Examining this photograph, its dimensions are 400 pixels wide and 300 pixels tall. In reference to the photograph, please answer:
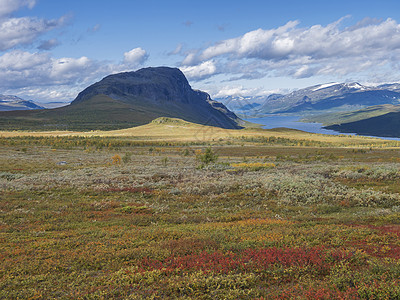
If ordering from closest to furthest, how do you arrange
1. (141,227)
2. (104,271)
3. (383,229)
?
(104,271) → (383,229) → (141,227)

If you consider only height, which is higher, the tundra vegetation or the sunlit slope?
the sunlit slope

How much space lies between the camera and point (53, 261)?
988cm

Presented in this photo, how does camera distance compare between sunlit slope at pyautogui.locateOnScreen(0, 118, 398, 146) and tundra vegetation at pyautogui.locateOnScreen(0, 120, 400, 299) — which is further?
sunlit slope at pyautogui.locateOnScreen(0, 118, 398, 146)

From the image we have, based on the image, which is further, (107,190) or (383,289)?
(107,190)

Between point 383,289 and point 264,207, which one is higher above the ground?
point 383,289

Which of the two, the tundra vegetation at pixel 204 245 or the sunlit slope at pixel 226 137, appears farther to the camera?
the sunlit slope at pixel 226 137

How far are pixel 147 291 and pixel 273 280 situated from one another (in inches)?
157

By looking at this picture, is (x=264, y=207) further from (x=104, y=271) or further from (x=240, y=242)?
(x=104, y=271)

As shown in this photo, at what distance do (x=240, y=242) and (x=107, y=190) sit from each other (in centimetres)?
1780

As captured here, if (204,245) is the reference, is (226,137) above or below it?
above

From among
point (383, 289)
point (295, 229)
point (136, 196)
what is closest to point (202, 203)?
point (136, 196)

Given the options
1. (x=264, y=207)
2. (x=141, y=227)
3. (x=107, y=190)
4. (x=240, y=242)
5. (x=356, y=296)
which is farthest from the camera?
(x=107, y=190)

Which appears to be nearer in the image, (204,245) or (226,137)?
(204,245)

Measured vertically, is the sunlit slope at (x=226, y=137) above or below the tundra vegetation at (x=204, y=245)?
above
